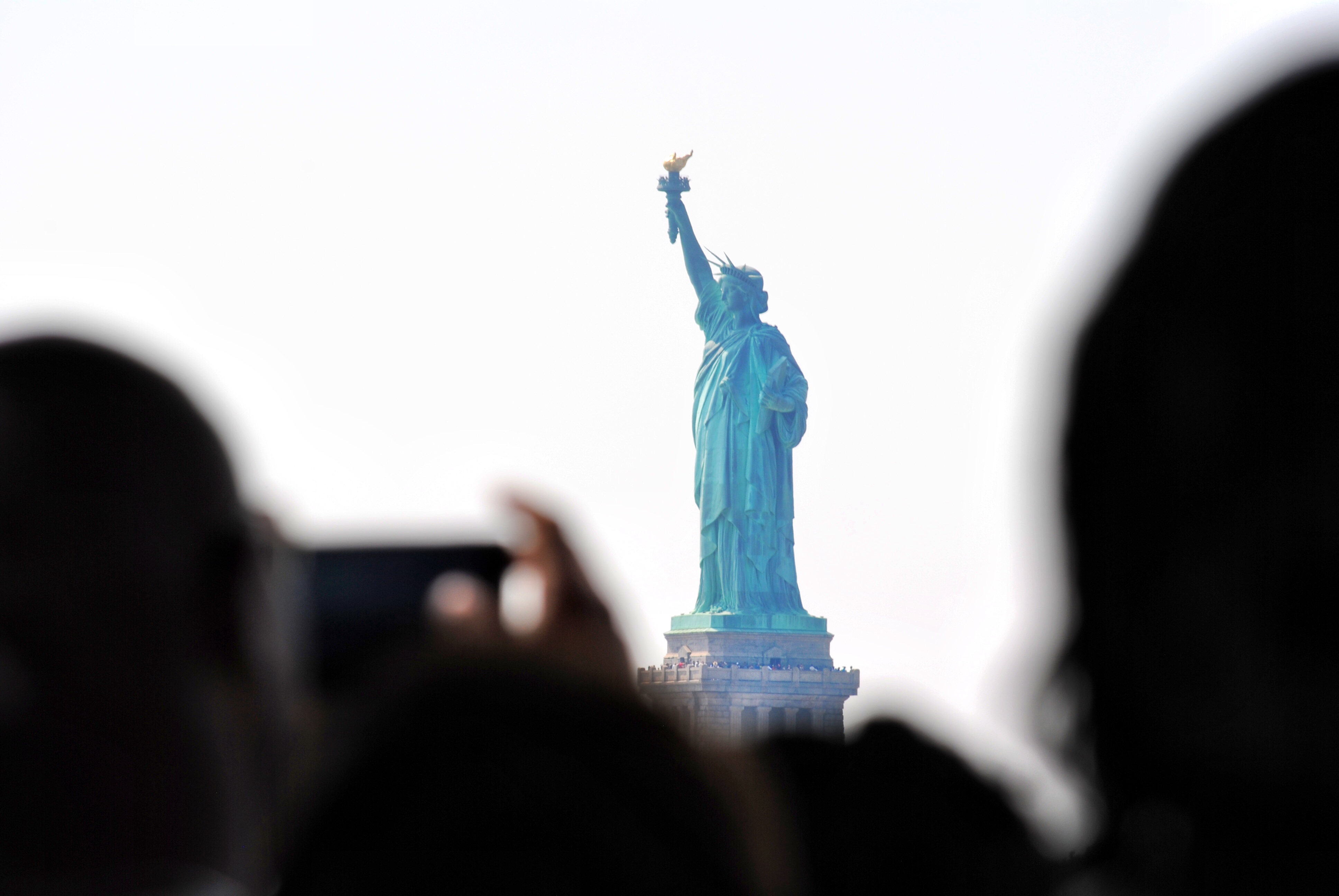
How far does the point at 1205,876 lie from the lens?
126 centimetres

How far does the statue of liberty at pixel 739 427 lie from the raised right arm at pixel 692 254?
0.02m

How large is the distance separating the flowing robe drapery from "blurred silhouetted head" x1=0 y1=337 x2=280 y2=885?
36502 mm

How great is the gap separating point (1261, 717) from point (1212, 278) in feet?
0.97

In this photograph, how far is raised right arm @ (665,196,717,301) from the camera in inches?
1503

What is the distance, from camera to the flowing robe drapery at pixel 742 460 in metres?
38.5

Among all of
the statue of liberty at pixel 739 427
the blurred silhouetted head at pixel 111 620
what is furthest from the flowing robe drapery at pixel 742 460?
the blurred silhouetted head at pixel 111 620

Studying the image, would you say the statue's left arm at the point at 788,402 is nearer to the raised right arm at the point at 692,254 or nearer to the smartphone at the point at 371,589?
the raised right arm at the point at 692,254

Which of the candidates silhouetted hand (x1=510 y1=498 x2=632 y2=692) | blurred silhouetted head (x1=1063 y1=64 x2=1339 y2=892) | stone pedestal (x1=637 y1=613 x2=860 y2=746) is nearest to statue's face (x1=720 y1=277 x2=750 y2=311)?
stone pedestal (x1=637 y1=613 x2=860 y2=746)

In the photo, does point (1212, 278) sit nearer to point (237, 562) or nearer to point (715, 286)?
point (237, 562)

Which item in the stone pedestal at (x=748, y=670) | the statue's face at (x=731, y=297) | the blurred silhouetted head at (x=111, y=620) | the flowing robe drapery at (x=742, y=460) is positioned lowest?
the blurred silhouetted head at (x=111, y=620)

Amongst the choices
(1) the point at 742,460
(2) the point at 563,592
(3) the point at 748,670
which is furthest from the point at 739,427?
(2) the point at 563,592

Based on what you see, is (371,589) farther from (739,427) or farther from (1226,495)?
(739,427)

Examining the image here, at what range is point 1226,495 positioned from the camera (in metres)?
1.21

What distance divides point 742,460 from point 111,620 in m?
37.1
